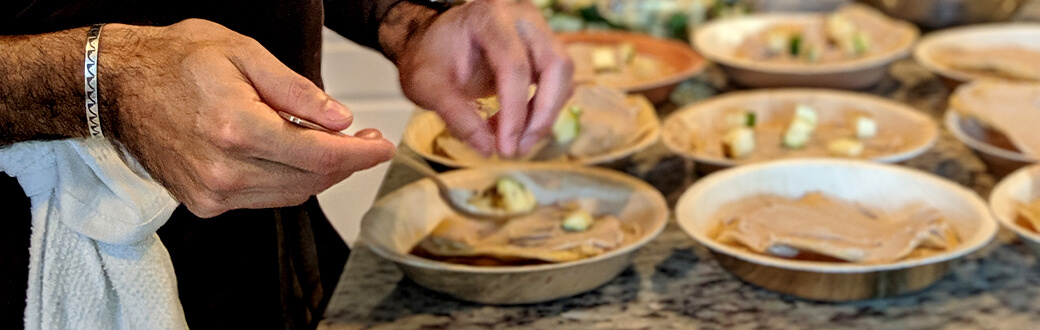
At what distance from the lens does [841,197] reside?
1220mm

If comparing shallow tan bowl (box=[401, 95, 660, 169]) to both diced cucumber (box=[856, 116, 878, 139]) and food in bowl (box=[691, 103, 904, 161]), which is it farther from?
diced cucumber (box=[856, 116, 878, 139])

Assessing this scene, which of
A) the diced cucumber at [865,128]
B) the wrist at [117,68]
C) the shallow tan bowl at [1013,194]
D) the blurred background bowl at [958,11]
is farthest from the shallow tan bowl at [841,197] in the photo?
the blurred background bowl at [958,11]

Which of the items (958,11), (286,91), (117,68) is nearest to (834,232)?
(286,91)

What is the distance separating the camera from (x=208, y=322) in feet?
3.34

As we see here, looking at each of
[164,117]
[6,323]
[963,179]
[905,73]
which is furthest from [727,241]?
[905,73]

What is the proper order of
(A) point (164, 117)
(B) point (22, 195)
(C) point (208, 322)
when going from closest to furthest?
(A) point (164, 117) → (B) point (22, 195) → (C) point (208, 322)

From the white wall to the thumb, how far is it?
0.06 meters

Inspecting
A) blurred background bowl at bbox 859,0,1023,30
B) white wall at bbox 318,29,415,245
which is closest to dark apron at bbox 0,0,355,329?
white wall at bbox 318,29,415,245

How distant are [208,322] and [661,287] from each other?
0.49 metres

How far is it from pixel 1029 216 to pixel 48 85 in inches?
39.5

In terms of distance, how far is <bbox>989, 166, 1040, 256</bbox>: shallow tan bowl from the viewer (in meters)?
1.07

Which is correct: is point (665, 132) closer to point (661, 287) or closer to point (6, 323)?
point (661, 287)

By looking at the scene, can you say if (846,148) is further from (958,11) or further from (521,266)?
(958,11)

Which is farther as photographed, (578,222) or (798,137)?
(798,137)
